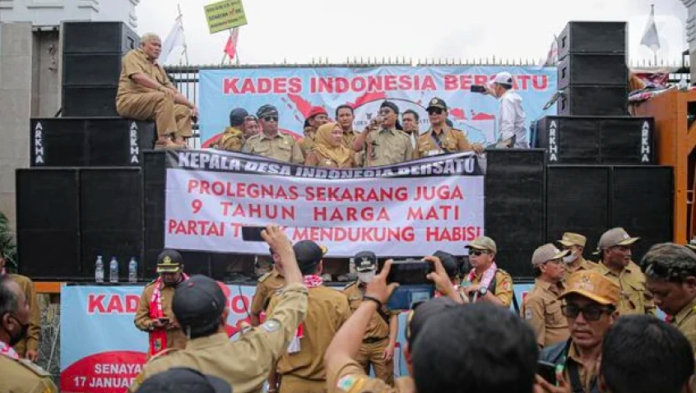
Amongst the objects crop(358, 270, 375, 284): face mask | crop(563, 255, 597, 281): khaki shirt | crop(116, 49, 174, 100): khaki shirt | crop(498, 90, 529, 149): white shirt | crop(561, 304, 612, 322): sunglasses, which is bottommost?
crop(358, 270, 375, 284): face mask

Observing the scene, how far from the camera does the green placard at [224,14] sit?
1488cm

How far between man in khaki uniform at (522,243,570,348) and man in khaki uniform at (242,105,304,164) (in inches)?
118

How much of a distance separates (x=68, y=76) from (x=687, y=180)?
660 centimetres

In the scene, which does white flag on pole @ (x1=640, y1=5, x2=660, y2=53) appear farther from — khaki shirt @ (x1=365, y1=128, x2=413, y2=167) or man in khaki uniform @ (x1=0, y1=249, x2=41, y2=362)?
man in khaki uniform @ (x1=0, y1=249, x2=41, y2=362)

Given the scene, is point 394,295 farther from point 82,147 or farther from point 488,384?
point 82,147

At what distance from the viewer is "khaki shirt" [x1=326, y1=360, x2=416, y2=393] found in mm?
2154

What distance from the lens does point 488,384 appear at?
4.84ft

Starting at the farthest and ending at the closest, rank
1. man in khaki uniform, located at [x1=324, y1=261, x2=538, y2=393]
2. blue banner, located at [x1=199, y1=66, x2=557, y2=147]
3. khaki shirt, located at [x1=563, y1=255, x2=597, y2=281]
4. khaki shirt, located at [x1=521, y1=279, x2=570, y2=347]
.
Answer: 1. blue banner, located at [x1=199, y1=66, x2=557, y2=147]
2. khaki shirt, located at [x1=563, y1=255, x2=597, y2=281]
3. khaki shirt, located at [x1=521, y1=279, x2=570, y2=347]
4. man in khaki uniform, located at [x1=324, y1=261, x2=538, y2=393]

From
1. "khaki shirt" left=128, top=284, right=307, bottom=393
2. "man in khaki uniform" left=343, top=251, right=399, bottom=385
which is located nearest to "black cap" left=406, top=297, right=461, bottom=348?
"khaki shirt" left=128, top=284, right=307, bottom=393

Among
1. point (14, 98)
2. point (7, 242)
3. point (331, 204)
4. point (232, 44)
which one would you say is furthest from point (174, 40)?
point (331, 204)

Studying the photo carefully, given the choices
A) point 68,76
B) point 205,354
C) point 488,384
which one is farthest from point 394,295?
point 68,76

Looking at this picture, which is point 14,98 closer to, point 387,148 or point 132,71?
point 132,71

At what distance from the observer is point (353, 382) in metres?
2.22

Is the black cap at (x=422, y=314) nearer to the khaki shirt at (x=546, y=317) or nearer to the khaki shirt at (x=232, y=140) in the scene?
the khaki shirt at (x=546, y=317)
